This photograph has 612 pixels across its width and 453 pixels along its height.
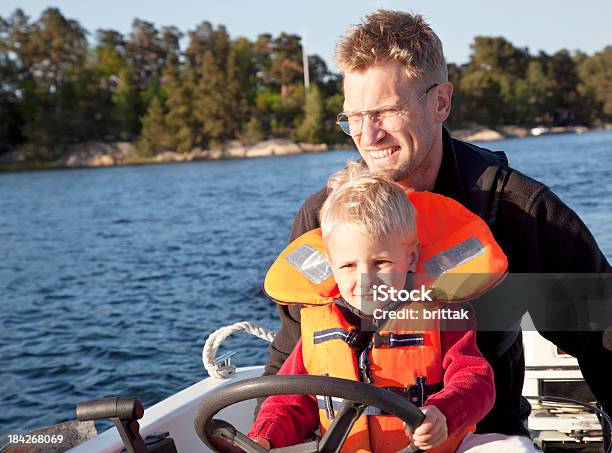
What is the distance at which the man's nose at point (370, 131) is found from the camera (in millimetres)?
2303

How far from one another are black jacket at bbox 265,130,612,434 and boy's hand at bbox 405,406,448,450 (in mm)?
565

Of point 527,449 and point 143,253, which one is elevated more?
point 527,449

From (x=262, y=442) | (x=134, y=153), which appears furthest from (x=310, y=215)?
(x=134, y=153)

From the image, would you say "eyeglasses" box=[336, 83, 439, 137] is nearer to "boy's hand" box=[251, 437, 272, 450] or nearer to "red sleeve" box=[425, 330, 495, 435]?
"red sleeve" box=[425, 330, 495, 435]

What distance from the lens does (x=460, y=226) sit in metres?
2.15

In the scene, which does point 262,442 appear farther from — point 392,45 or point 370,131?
point 392,45

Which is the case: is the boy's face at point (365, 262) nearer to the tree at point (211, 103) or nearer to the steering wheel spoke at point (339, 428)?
the steering wheel spoke at point (339, 428)

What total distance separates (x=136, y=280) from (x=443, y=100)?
1163 centimetres

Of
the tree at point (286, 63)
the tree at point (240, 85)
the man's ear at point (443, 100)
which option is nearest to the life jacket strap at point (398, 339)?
the man's ear at point (443, 100)

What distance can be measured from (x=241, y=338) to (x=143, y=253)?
8.04 metres

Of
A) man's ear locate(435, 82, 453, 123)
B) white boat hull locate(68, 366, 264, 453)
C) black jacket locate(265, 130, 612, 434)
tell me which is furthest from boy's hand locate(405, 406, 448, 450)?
white boat hull locate(68, 366, 264, 453)

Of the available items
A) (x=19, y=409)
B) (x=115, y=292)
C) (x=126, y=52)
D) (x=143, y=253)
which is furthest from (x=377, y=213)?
(x=126, y=52)

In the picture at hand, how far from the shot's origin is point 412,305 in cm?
198

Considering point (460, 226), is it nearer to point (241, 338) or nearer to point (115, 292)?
point (241, 338)
